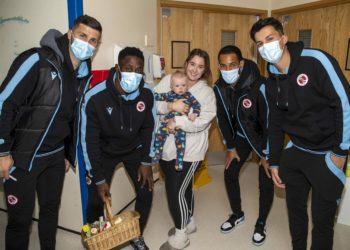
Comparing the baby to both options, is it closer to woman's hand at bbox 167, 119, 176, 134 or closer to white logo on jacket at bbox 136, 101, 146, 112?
woman's hand at bbox 167, 119, 176, 134

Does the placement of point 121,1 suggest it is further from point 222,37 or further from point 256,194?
point 256,194

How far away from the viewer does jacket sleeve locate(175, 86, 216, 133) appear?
77.2 inches

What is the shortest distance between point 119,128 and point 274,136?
105 centimetres

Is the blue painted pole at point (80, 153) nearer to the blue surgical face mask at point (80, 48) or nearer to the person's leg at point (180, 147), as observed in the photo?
the blue surgical face mask at point (80, 48)

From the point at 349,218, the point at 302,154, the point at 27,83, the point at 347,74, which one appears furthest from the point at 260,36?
the point at 347,74

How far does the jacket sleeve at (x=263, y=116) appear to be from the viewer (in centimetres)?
209

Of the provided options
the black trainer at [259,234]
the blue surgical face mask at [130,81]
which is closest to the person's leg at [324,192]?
the black trainer at [259,234]

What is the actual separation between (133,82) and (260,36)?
2.73 ft

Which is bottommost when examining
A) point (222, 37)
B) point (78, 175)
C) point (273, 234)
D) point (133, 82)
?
point (273, 234)

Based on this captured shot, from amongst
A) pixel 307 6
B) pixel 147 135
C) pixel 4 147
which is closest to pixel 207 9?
pixel 307 6

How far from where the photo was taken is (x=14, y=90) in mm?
1504

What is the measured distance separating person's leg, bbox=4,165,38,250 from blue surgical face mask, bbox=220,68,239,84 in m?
1.42

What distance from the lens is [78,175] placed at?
7.61 ft

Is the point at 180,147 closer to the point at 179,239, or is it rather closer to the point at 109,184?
the point at 109,184
